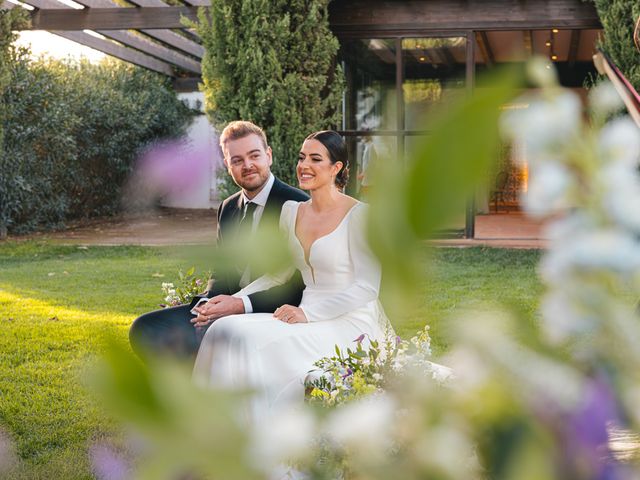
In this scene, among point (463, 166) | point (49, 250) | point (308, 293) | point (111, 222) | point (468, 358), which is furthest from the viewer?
point (111, 222)

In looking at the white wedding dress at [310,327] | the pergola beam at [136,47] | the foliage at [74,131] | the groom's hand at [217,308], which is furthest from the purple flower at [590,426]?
the foliage at [74,131]

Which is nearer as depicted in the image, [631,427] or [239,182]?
[631,427]

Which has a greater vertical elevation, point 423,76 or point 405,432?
point 423,76

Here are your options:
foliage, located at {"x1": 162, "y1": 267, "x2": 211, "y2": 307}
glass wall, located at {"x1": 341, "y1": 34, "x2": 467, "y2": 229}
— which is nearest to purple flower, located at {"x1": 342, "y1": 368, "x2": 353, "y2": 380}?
foliage, located at {"x1": 162, "y1": 267, "x2": 211, "y2": 307}

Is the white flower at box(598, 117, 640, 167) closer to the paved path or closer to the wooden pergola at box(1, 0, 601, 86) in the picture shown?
the paved path

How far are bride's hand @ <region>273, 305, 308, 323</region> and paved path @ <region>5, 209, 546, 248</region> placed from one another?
237 inches

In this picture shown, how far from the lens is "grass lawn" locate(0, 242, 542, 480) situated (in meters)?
3.99

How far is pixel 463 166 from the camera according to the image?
326 mm

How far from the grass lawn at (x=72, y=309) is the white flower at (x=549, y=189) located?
2.0 inches

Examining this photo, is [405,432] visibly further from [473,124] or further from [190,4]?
[190,4]

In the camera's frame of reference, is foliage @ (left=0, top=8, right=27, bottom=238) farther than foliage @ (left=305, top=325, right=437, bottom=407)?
Yes

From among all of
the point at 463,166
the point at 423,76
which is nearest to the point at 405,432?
the point at 463,166

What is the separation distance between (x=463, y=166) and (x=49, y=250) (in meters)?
11.2

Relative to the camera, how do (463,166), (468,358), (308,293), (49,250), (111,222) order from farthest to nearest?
(111,222) → (49,250) → (308,293) → (468,358) → (463,166)
